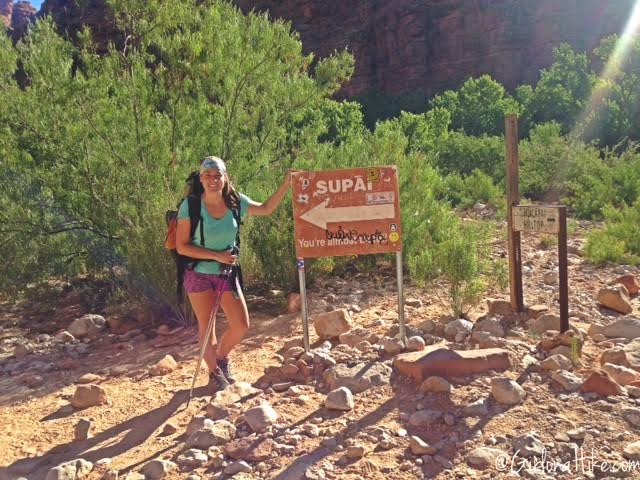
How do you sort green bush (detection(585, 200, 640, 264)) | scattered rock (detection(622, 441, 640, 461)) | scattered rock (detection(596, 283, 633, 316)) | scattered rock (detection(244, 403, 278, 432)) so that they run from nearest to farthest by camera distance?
scattered rock (detection(622, 441, 640, 461)) < scattered rock (detection(244, 403, 278, 432)) < scattered rock (detection(596, 283, 633, 316)) < green bush (detection(585, 200, 640, 264))

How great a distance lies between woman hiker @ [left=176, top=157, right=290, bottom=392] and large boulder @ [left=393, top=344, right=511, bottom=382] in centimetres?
112

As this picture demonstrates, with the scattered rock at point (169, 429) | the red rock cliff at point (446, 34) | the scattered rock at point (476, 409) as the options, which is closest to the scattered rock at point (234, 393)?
the scattered rock at point (169, 429)

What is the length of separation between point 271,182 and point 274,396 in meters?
3.56

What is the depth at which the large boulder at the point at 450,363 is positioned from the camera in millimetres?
3842

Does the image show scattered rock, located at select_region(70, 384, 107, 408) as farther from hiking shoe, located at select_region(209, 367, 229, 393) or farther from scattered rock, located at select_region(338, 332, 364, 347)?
scattered rock, located at select_region(338, 332, 364, 347)

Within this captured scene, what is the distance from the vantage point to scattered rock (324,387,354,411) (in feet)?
11.9

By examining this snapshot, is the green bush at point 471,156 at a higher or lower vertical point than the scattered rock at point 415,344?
higher

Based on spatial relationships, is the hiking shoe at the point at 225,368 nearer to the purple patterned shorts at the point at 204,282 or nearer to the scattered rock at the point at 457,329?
the purple patterned shorts at the point at 204,282

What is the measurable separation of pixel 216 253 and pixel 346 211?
44.8 inches

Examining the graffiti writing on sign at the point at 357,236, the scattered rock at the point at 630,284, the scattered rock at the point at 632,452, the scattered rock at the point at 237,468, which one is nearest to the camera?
the scattered rock at the point at 632,452

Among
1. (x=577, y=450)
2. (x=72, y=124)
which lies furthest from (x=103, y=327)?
(x=577, y=450)

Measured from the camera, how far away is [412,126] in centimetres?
2325

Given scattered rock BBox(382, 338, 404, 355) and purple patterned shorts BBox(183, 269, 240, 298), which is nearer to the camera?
purple patterned shorts BBox(183, 269, 240, 298)

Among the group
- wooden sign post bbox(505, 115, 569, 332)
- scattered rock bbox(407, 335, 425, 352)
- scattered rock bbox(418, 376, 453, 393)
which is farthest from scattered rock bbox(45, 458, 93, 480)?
wooden sign post bbox(505, 115, 569, 332)
